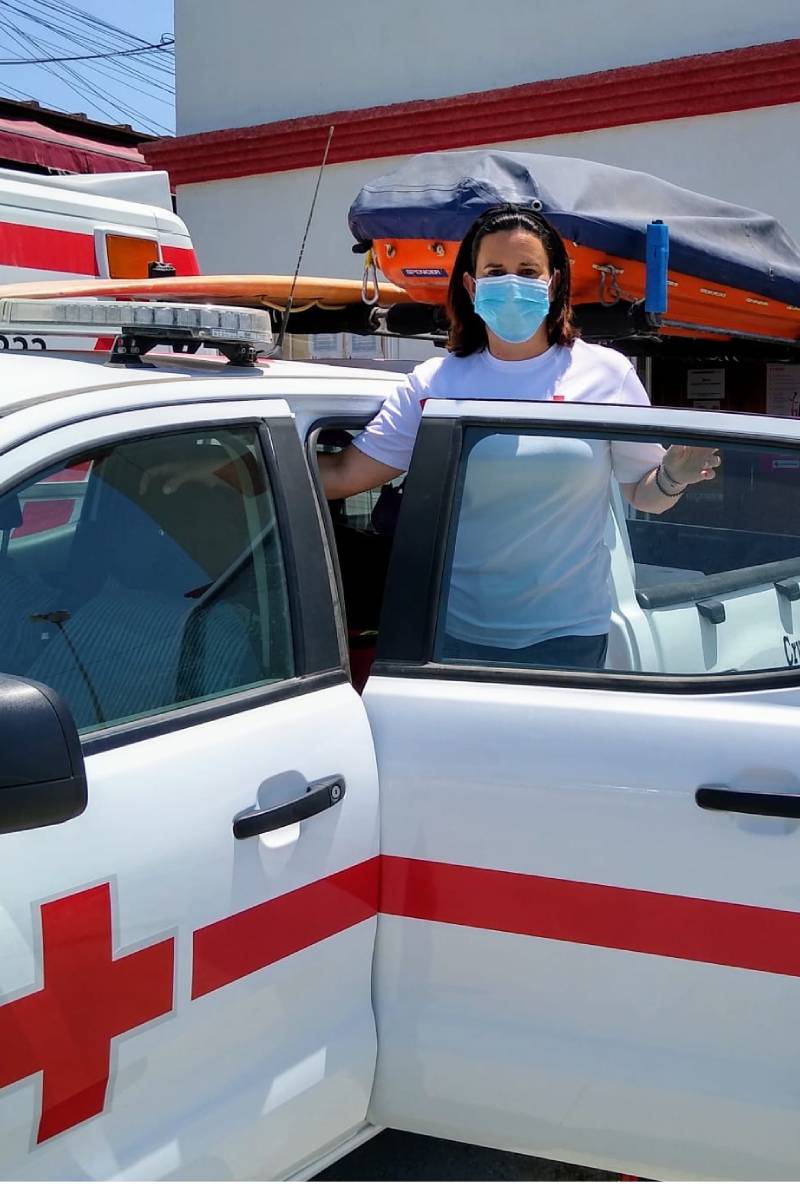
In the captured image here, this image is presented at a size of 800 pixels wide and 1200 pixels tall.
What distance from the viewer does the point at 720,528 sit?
2287 mm

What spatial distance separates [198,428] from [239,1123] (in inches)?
42.1

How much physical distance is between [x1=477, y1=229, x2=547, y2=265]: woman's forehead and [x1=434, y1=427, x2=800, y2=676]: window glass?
53 cm

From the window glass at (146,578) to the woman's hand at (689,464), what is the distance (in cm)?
70

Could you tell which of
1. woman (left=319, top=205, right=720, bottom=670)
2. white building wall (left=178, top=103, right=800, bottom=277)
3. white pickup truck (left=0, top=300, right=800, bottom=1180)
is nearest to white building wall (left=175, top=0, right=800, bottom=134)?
white building wall (left=178, top=103, right=800, bottom=277)

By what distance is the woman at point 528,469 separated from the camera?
214 centimetres

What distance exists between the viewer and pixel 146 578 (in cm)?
196

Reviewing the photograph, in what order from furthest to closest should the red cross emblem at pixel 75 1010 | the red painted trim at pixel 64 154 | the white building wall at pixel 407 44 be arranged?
the red painted trim at pixel 64 154
the white building wall at pixel 407 44
the red cross emblem at pixel 75 1010

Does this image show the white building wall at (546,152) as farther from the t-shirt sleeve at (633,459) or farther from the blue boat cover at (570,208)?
the t-shirt sleeve at (633,459)

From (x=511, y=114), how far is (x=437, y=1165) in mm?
7006

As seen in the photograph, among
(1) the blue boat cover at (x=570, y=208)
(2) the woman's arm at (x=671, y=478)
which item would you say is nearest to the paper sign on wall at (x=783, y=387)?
(1) the blue boat cover at (x=570, y=208)

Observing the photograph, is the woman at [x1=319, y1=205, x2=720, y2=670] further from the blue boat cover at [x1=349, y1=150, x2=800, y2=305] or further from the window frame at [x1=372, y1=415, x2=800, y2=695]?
the blue boat cover at [x1=349, y1=150, x2=800, y2=305]

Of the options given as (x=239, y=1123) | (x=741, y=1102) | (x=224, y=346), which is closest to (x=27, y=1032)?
(x=239, y=1123)

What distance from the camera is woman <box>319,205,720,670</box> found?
2.14 m

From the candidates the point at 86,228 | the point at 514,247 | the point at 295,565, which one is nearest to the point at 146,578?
the point at 295,565
